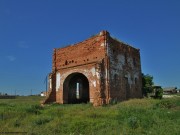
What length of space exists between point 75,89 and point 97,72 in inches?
271

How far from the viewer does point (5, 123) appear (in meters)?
13.8

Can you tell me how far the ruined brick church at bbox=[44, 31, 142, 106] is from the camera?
70.6 feet

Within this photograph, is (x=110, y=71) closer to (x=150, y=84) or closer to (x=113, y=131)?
(x=150, y=84)

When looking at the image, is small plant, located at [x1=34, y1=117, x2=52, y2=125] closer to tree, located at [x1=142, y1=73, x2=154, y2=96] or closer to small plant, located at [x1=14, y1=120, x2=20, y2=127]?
small plant, located at [x1=14, y1=120, x2=20, y2=127]

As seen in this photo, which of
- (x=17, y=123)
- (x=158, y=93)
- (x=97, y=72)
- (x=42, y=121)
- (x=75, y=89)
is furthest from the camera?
(x=75, y=89)

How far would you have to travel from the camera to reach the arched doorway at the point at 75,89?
2520 cm

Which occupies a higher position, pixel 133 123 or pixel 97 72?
pixel 97 72

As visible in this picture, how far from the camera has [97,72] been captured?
2150cm

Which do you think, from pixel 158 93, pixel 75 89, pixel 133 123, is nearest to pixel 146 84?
pixel 158 93

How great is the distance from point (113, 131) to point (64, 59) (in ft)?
52.6

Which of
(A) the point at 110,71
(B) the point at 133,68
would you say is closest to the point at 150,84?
(B) the point at 133,68

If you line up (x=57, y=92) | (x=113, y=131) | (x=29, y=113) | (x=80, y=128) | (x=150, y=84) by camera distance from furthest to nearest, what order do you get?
(x=150, y=84) < (x=57, y=92) < (x=29, y=113) < (x=80, y=128) < (x=113, y=131)

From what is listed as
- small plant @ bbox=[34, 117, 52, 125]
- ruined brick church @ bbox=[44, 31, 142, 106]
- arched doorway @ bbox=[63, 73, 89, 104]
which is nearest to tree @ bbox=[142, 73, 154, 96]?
ruined brick church @ bbox=[44, 31, 142, 106]

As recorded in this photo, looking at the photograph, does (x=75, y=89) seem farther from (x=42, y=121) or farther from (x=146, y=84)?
(x=42, y=121)
